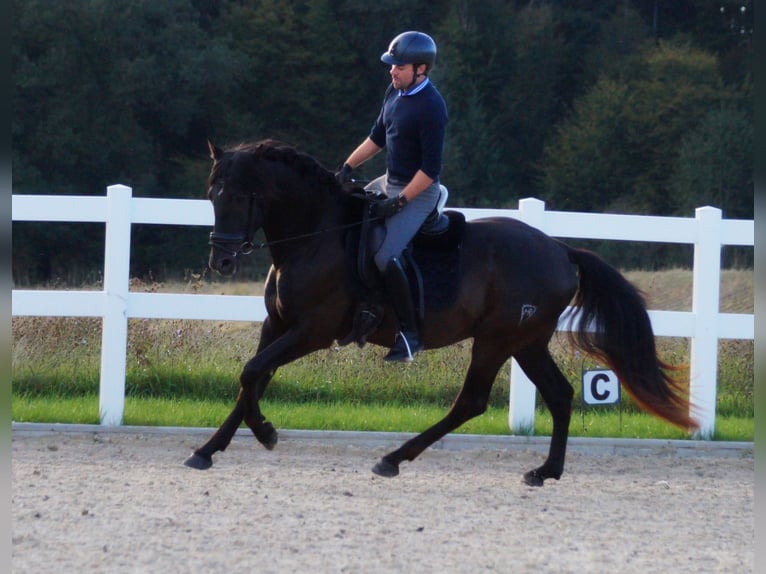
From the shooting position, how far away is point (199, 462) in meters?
6.62

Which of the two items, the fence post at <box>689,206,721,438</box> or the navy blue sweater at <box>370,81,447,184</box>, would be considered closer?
the navy blue sweater at <box>370,81,447,184</box>

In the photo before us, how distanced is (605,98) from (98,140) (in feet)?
57.2

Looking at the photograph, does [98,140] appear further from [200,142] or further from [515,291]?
[515,291]

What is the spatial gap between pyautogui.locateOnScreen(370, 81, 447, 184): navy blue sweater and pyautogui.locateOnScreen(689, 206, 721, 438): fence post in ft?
9.94

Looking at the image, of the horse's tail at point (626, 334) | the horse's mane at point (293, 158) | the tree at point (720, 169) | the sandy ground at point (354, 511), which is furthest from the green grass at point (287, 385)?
the tree at point (720, 169)

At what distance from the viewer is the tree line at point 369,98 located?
35281 mm

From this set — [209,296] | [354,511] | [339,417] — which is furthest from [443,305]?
[209,296]

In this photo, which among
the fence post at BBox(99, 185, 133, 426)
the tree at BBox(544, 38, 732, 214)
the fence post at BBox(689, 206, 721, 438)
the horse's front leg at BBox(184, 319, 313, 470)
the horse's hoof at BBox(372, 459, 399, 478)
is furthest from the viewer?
the tree at BBox(544, 38, 732, 214)

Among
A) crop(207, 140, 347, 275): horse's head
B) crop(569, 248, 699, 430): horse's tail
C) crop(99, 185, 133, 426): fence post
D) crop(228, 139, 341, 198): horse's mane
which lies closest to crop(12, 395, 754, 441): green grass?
crop(99, 185, 133, 426): fence post

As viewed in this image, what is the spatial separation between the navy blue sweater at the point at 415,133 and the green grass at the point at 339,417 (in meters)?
2.49

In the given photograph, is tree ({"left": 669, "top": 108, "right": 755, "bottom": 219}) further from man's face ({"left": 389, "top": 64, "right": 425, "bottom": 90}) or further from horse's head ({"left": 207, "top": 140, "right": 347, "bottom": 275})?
horse's head ({"left": 207, "top": 140, "right": 347, "bottom": 275})

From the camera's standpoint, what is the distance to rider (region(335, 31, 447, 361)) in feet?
21.1

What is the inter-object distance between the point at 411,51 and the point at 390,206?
91 centimetres

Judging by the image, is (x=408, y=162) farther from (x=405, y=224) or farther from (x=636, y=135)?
(x=636, y=135)
